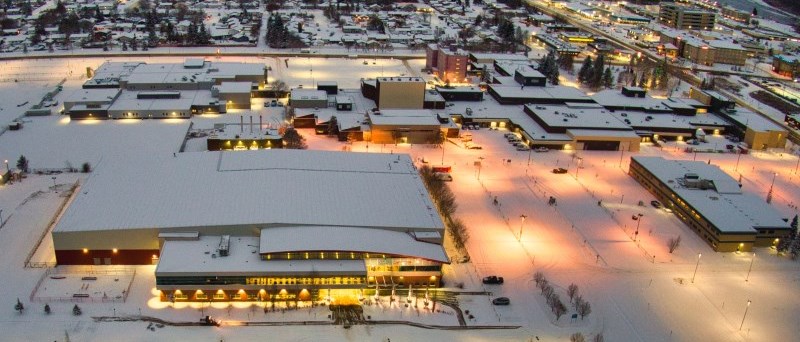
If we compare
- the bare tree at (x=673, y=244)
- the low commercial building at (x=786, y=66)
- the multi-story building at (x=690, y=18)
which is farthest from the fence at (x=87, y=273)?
the multi-story building at (x=690, y=18)

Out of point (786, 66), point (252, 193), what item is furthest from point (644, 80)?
point (252, 193)

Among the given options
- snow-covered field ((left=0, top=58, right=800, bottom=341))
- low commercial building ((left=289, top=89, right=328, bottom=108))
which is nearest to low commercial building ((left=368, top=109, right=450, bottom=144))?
snow-covered field ((left=0, top=58, right=800, bottom=341))

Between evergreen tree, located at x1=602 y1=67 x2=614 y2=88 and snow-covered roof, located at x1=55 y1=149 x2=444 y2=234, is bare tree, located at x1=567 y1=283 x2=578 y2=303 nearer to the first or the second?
snow-covered roof, located at x1=55 y1=149 x2=444 y2=234

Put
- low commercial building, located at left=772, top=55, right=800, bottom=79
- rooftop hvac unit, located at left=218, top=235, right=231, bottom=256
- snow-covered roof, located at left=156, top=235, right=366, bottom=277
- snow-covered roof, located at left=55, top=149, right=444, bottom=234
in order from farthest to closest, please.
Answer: low commercial building, located at left=772, top=55, right=800, bottom=79
snow-covered roof, located at left=55, top=149, right=444, bottom=234
rooftop hvac unit, located at left=218, top=235, right=231, bottom=256
snow-covered roof, located at left=156, top=235, right=366, bottom=277

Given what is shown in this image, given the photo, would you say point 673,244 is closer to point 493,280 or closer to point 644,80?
point 493,280

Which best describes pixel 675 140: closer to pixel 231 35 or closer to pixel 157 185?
pixel 157 185

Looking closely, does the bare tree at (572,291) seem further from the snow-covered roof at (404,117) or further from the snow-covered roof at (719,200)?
the snow-covered roof at (404,117)
